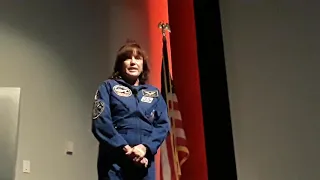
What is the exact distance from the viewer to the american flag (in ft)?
7.12

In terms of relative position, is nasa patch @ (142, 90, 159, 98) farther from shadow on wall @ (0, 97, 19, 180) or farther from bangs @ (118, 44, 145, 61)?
shadow on wall @ (0, 97, 19, 180)

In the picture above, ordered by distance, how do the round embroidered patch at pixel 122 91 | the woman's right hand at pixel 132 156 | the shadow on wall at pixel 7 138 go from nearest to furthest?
the woman's right hand at pixel 132 156 < the round embroidered patch at pixel 122 91 < the shadow on wall at pixel 7 138

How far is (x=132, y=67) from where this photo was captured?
75.6 inches

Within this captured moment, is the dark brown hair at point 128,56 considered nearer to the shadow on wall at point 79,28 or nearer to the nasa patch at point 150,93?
the nasa patch at point 150,93

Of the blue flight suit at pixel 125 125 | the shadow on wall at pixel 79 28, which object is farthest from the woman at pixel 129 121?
the shadow on wall at pixel 79 28

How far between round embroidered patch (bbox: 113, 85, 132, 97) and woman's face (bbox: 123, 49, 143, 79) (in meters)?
0.07

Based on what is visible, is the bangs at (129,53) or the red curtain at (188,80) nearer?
A: the bangs at (129,53)

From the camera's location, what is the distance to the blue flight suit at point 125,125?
1735mm

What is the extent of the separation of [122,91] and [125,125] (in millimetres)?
146

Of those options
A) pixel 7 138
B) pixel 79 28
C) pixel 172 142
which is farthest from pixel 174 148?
pixel 79 28

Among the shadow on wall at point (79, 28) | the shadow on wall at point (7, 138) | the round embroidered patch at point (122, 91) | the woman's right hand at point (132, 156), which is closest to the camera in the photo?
the woman's right hand at point (132, 156)

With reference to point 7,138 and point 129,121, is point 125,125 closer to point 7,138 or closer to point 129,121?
point 129,121

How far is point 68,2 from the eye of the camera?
311cm

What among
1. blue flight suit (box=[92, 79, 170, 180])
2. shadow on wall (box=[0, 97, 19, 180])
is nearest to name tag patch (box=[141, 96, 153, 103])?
blue flight suit (box=[92, 79, 170, 180])
